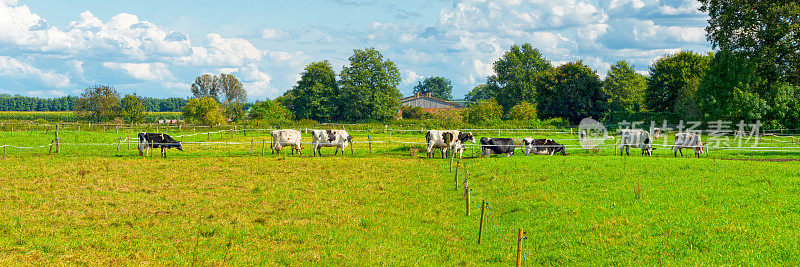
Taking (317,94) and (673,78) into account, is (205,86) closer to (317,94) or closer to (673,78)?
(317,94)

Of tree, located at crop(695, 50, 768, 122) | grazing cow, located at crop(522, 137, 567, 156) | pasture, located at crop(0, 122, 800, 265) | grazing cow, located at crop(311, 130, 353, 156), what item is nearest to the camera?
pasture, located at crop(0, 122, 800, 265)

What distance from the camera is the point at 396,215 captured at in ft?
40.3

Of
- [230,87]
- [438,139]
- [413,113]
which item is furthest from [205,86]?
[438,139]

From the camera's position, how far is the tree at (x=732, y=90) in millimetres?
43000

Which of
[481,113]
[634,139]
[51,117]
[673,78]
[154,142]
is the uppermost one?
[673,78]

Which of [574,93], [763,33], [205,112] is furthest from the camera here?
[205,112]

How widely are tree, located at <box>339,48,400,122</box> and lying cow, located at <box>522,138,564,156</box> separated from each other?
46.2 meters

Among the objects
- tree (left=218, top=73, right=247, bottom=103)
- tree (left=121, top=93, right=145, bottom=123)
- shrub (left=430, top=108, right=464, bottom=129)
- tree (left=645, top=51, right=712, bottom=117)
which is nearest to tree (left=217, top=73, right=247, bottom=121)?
tree (left=218, top=73, right=247, bottom=103)

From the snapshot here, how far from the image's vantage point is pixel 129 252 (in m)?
8.93

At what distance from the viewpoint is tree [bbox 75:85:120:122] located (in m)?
A: 76.8

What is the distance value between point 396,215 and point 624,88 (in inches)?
2902

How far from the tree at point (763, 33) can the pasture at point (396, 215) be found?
89.8ft

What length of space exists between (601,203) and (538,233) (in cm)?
304

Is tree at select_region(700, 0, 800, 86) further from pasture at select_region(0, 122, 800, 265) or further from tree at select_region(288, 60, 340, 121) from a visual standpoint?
tree at select_region(288, 60, 340, 121)
